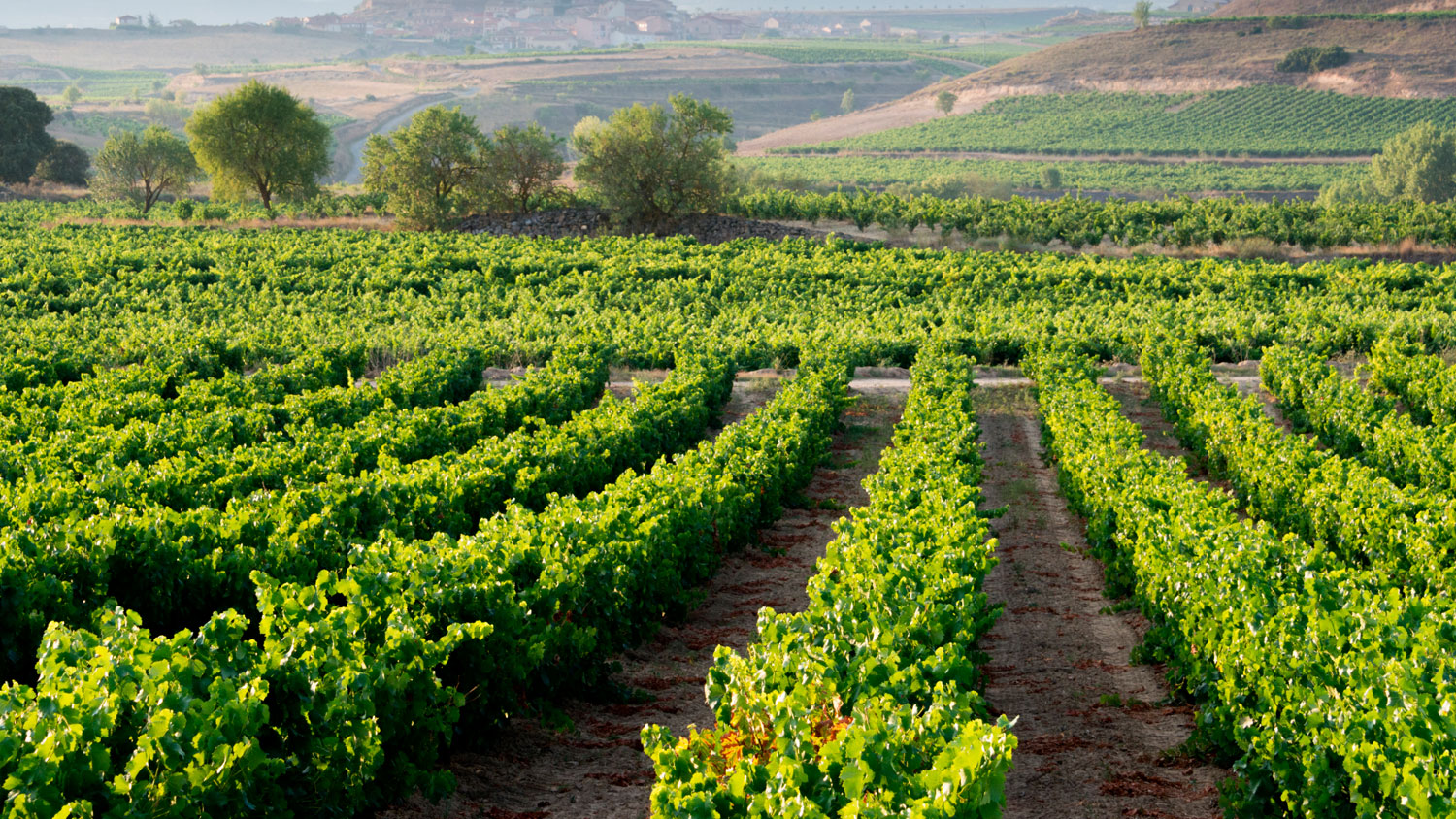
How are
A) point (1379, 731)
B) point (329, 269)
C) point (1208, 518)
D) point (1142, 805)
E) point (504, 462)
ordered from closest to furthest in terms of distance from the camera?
1. point (1379, 731)
2. point (1142, 805)
3. point (1208, 518)
4. point (504, 462)
5. point (329, 269)

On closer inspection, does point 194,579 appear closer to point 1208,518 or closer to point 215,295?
point 1208,518

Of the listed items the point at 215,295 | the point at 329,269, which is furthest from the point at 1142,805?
the point at 329,269

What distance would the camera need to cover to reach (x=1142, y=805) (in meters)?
8.36

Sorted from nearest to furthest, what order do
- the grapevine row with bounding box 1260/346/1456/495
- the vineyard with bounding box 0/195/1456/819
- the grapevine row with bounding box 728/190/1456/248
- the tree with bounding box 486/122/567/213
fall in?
the vineyard with bounding box 0/195/1456/819 < the grapevine row with bounding box 1260/346/1456/495 < the grapevine row with bounding box 728/190/1456/248 < the tree with bounding box 486/122/567/213

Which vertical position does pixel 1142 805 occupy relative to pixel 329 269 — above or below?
below

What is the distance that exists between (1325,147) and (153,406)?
117 metres

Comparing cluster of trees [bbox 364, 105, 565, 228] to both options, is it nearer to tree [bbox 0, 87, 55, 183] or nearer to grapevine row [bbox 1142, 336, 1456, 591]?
tree [bbox 0, 87, 55, 183]

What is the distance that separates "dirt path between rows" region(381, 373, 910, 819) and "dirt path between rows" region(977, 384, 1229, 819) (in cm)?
273

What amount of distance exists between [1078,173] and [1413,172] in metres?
33.8

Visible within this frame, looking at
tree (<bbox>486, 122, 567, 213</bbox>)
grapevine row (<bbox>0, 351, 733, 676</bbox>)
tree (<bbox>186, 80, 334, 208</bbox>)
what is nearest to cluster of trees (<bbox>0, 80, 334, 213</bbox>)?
tree (<bbox>186, 80, 334, 208</bbox>)

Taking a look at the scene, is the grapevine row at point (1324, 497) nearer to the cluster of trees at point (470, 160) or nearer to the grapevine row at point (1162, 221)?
the grapevine row at point (1162, 221)

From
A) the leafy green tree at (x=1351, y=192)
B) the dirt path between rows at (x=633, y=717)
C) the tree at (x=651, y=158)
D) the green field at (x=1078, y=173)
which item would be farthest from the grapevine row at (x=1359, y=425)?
the leafy green tree at (x=1351, y=192)

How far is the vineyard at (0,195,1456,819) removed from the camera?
6.21m

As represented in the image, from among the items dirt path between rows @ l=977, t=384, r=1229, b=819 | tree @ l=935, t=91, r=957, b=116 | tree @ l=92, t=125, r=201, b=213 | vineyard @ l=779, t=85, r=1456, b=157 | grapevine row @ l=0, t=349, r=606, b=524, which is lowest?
dirt path between rows @ l=977, t=384, r=1229, b=819
